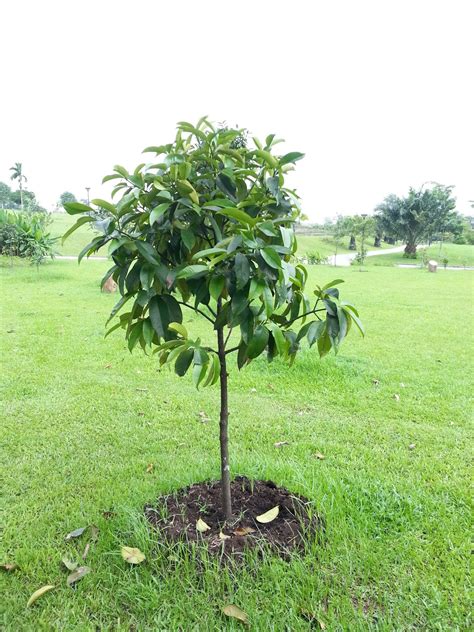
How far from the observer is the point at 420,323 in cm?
572

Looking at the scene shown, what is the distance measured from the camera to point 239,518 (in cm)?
168

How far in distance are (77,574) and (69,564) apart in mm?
64

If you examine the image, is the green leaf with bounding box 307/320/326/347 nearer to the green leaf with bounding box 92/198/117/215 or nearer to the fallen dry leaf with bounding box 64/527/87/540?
the green leaf with bounding box 92/198/117/215

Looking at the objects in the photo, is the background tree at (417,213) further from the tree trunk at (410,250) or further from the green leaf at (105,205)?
the green leaf at (105,205)

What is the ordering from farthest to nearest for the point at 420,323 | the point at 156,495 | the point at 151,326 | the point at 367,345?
the point at 420,323 < the point at 367,345 < the point at 156,495 < the point at 151,326

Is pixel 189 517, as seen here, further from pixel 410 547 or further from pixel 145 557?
pixel 410 547

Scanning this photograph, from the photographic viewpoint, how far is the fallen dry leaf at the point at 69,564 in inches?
59.9

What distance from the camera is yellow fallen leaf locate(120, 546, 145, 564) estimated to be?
4.92 ft

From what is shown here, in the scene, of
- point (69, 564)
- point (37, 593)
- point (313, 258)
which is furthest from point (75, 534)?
point (313, 258)

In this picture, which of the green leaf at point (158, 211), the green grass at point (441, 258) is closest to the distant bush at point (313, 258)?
the green grass at point (441, 258)

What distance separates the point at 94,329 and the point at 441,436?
3673mm

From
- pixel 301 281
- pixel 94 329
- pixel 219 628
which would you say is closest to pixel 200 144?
pixel 301 281

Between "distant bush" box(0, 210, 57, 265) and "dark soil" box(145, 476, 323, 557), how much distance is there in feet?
34.6

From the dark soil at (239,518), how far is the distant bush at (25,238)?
1054cm
